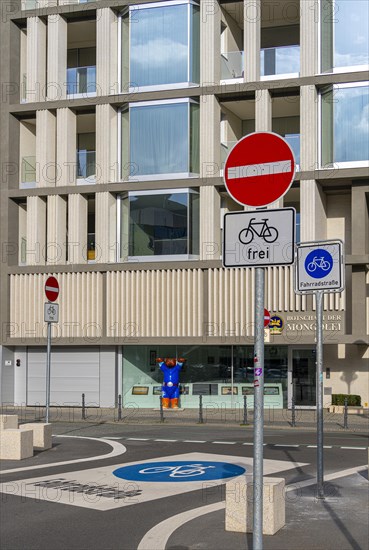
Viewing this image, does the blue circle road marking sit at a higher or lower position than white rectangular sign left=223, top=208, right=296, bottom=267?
lower

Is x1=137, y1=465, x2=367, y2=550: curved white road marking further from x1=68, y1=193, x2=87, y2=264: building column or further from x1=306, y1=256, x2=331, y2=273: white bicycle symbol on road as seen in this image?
x1=68, y1=193, x2=87, y2=264: building column

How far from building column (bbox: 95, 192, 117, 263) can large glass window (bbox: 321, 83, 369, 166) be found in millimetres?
8372

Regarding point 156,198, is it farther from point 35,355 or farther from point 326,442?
point 326,442

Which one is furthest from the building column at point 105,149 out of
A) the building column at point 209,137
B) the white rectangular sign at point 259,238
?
the white rectangular sign at point 259,238

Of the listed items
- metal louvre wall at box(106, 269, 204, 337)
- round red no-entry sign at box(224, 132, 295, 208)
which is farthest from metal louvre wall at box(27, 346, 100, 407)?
round red no-entry sign at box(224, 132, 295, 208)

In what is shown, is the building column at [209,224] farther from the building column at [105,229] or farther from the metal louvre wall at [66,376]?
the metal louvre wall at [66,376]

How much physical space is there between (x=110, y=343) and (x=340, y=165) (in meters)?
10.8

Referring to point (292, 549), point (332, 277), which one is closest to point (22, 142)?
point (332, 277)

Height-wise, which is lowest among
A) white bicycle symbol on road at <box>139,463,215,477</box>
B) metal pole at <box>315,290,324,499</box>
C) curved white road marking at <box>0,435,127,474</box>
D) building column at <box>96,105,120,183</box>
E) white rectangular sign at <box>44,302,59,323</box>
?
curved white road marking at <box>0,435,127,474</box>

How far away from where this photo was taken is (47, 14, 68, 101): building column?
111 feet

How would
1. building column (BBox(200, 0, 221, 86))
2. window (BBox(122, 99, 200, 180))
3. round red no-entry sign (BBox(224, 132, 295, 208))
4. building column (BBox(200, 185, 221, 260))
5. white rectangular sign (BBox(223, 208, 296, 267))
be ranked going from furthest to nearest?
window (BBox(122, 99, 200, 180)) → building column (BBox(200, 0, 221, 86)) → building column (BBox(200, 185, 221, 260)) → round red no-entry sign (BBox(224, 132, 295, 208)) → white rectangular sign (BBox(223, 208, 296, 267))

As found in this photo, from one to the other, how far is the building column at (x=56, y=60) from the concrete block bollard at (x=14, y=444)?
2100 centimetres

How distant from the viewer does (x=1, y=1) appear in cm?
3506

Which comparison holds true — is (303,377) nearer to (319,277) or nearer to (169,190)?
(169,190)
